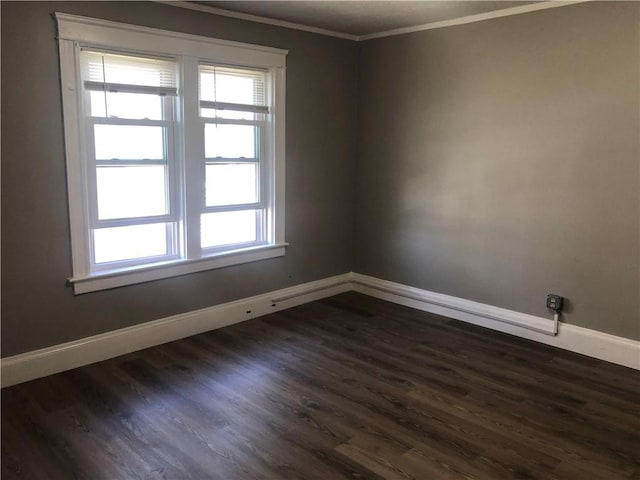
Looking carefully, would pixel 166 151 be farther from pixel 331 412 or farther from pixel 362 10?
pixel 331 412

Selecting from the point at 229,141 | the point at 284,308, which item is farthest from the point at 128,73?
the point at 284,308

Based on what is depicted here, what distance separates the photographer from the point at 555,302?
12.6ft

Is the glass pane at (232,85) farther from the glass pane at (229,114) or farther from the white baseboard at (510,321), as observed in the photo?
the white baseboard at (510,321)

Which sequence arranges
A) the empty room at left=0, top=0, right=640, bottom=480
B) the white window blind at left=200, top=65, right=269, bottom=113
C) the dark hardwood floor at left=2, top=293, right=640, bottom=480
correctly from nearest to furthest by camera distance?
the dark hardwood floor at left=2, top=293, right=640, bottom=480, the empty room at left=0, top=0, right=640, bottom=480, the white window blind at left=200, top=65, right=269, bottom=113

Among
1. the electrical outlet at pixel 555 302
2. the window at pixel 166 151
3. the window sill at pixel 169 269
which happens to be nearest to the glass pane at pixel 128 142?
the window at pixel 166 151

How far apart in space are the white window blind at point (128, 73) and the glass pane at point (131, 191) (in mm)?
516

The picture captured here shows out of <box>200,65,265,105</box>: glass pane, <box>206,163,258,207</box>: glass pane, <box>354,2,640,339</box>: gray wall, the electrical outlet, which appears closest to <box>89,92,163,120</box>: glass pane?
<box>200,65,265,105</box>: glass pane

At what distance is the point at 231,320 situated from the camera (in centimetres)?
428

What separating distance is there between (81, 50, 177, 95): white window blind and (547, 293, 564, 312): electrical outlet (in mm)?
3025

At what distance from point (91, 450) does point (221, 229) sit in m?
2.00

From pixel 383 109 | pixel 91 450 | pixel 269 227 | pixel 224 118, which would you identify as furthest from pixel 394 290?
pixel 91 450

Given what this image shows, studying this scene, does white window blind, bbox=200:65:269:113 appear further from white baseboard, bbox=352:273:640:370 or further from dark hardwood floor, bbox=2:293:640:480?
white baseboard, bbox=352:273:640:370

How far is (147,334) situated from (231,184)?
4.24 ft

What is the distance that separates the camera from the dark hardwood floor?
8.18 ft
